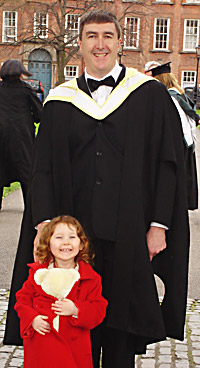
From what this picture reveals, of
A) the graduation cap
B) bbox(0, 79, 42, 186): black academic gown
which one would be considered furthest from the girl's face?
bbox(0, 79, 42, 186): black academic gown

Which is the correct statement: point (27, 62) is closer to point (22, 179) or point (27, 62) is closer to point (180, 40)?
point (180, 40)

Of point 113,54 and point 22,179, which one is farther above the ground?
point 113,54

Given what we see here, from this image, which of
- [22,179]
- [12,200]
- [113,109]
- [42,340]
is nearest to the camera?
[42,340]

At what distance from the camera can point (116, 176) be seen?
3.54m

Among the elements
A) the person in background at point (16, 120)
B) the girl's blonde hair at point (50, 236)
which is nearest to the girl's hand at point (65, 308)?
the girl's blonde hair at point (50, 236)

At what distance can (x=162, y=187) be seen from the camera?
3557 millimetres

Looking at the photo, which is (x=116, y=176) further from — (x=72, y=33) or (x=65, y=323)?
(x=72, y=33)

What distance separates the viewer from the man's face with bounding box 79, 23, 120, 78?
3.56 meters

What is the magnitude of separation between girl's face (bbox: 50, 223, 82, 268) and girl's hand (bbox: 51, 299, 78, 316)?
0.21 m

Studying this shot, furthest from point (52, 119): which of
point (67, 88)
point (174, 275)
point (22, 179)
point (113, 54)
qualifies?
point (22, 179)

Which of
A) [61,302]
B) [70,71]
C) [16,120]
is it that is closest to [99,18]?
[61,302]

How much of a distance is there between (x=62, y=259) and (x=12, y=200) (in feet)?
26.8

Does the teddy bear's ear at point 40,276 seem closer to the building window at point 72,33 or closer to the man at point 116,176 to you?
the man at point 116,176

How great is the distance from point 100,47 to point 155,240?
3.30 ft
